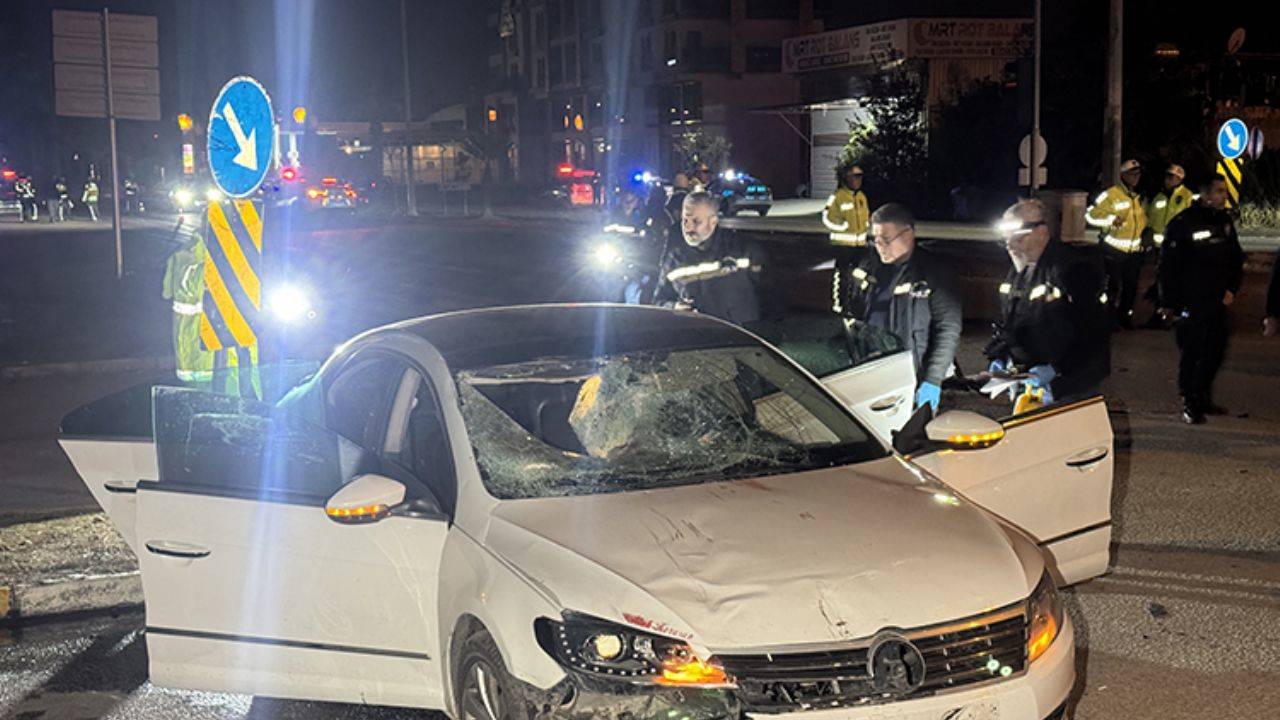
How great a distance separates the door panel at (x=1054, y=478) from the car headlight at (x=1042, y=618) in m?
0.98

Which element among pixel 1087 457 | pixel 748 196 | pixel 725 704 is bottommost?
pixel 725 704

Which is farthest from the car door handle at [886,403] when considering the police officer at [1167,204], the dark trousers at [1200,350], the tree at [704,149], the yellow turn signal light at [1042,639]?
the tree at [704,149]

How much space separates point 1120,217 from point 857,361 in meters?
9.85

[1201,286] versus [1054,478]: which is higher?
[1201,286]

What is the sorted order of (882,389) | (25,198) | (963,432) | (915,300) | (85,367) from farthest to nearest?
(25,198) → (85,367) → (915,300) → (882,389) → (963,432)

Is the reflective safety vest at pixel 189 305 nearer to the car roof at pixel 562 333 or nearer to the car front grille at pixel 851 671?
the car roof at pixel 562 333

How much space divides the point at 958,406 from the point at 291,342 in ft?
25.7

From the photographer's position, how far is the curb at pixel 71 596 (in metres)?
6.67

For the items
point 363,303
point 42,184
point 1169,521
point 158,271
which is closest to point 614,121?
point 42,184

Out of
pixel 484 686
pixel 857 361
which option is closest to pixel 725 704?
pixel 484 686

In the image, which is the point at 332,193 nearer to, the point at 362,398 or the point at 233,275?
the point at 233,275

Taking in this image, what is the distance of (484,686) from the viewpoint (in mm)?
4188

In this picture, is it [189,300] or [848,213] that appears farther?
[848,213]

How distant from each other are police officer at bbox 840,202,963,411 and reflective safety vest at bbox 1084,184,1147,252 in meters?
8.48
